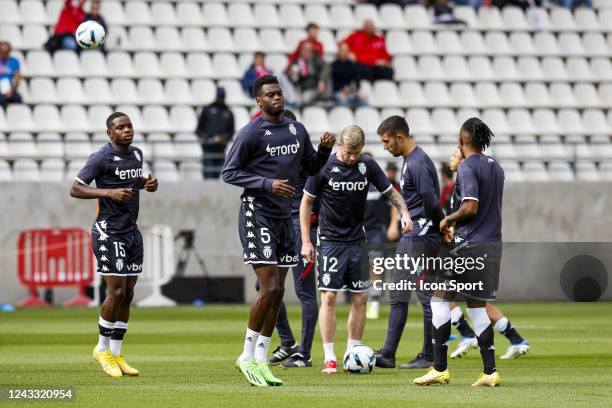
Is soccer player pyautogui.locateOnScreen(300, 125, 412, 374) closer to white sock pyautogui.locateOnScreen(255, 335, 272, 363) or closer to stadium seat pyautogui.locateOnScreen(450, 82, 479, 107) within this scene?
white sock pyautogui.locateOnScreen(255, 335, 272, 363)

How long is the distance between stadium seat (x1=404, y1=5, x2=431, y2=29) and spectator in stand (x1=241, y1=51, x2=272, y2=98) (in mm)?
4931

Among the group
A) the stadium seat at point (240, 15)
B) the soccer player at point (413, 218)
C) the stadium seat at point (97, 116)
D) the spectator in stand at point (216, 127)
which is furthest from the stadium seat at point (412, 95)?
the soccer player at point (413, 218)

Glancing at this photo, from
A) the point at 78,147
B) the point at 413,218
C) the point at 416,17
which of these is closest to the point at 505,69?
the point at 416,17

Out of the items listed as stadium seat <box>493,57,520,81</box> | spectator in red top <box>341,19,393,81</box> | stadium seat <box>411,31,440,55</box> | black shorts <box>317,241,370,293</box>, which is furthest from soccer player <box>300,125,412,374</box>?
stadium seat <box>493,57,520,81</box>

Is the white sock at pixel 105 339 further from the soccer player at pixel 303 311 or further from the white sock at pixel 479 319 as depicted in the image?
the white sock at pixel 479 319

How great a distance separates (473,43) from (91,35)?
16.1m

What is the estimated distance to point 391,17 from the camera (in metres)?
29.9

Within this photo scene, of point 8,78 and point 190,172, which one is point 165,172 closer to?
point 190,172

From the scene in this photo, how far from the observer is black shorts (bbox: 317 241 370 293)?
12086mm

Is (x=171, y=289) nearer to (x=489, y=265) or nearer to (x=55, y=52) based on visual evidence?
(x=55, y=52)

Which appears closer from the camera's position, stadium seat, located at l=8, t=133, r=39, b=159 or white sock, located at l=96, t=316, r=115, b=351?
white sock, located at l=96, t=316, r=115, b=351

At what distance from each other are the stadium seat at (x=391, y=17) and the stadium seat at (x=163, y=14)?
4761mm

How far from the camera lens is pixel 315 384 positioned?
1076 centimetres

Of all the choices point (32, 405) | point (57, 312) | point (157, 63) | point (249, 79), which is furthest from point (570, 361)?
point (157, 63)
